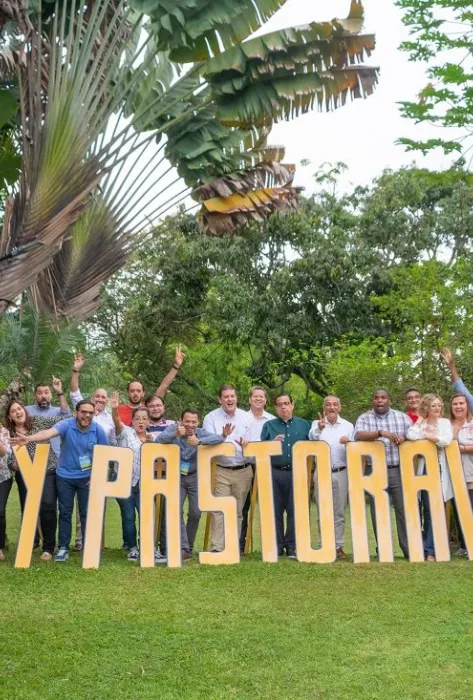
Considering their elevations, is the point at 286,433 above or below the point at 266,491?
above

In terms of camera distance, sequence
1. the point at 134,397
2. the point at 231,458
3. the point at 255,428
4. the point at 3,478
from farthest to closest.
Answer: the point at 134,397 < the point at 255,428 < the point at 231,458 < the point at 3,478

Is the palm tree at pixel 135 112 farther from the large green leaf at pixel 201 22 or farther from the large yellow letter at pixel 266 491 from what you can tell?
the large yellow letter at pixel 266 491

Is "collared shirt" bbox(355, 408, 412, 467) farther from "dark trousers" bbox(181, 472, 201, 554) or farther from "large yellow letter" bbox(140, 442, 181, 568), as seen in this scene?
"large yellow letter" bbox(140, 442, 181, 568)

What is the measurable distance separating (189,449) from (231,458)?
1.52 ft

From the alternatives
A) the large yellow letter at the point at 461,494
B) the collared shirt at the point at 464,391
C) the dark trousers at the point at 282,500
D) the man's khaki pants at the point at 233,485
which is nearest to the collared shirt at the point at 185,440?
the man's khaki pants at the point at 233,485

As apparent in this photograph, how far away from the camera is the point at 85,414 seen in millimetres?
9367

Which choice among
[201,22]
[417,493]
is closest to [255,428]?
[417,493]

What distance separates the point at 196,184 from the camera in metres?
12.2

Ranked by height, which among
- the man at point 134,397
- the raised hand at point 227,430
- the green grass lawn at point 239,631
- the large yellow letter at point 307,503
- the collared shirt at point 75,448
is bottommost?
the green grass lawn at point 239,631

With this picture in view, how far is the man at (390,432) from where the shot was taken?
9688mm

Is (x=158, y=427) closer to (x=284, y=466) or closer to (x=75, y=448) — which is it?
(x=75, y=448)

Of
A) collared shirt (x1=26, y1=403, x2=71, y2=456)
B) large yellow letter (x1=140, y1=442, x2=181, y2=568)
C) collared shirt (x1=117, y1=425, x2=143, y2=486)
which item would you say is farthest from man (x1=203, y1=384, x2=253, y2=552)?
collared shirt (x1=26, y1=403, x2=71, y2=456)

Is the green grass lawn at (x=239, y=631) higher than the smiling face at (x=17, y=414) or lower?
lower

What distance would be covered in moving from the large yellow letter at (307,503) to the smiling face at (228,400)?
92 cm
